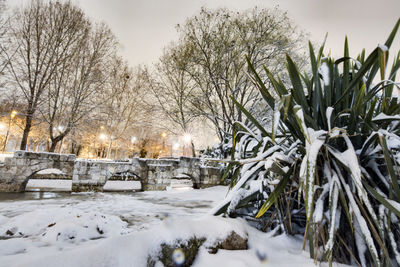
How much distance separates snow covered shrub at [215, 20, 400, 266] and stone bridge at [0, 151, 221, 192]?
4.50 m

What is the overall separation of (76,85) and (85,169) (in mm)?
5920

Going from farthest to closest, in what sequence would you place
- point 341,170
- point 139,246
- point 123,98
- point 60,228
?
point 123,98 < point 60,228 < point 341,170 < point 139,246

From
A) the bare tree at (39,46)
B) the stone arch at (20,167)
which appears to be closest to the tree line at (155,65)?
the bare tree at (39,46)

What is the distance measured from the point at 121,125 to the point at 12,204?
37.6 feet

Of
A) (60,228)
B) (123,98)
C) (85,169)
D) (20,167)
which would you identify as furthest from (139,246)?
(123,98)

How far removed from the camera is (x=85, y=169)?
498cm

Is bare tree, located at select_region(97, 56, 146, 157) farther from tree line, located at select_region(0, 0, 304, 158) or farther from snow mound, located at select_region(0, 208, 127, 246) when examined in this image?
snow mound, located at select_region(0, 208, 127, 246)

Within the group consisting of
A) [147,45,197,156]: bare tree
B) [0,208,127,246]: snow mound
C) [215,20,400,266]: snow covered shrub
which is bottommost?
[0,208,127,246]: snow mound

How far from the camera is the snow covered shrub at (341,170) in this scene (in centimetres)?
90

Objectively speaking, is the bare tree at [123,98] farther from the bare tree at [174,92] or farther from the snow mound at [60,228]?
the snow mound at [60,228]

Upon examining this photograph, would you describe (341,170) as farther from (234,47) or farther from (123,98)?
(123,98)

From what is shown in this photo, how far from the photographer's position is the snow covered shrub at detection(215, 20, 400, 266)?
0.90m

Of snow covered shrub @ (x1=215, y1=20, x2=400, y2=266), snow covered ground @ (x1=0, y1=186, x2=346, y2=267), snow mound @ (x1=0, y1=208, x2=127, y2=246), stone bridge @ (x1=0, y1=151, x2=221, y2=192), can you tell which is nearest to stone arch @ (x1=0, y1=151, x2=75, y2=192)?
stone bridge @ (x1=0, y1=151, x2=221, y2=192)

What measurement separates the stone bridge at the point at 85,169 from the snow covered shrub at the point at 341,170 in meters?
4.50
